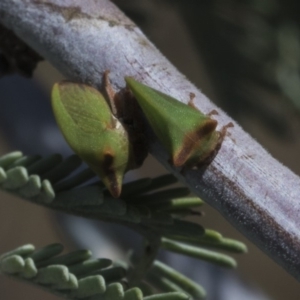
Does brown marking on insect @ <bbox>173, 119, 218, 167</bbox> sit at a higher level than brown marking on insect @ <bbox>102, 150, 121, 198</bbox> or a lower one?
higher

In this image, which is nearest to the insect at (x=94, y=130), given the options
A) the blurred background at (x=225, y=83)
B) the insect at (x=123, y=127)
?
the insect at (x=123, y=127)

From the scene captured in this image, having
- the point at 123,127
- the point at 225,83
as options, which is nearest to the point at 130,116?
the point at 123,127

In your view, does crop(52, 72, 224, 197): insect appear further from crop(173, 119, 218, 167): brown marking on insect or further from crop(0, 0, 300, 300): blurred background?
crop(0, 0, 300, 300): blurred background

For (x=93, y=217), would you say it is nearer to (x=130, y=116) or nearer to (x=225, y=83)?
(x=130, y=116)

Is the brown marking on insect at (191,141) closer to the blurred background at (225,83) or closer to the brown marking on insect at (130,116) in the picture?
the brown marking on insect at (130,116)

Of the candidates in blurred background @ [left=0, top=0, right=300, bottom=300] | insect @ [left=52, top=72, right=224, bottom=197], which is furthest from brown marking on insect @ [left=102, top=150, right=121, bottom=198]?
blurred background @ [left=0, top=0, right=300, bottom=300]

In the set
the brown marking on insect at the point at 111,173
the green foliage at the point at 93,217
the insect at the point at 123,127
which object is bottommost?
the green foliage at the point at 93,217

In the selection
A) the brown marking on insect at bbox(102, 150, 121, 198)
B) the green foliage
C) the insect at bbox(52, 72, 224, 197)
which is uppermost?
the insect at bbox(52, 72, 224, 197)

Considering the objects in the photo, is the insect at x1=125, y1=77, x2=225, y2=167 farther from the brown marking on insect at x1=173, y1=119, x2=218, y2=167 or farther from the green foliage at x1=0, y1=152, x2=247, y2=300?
the green foliage at x1=0, y1=152, x2=247, y2=300

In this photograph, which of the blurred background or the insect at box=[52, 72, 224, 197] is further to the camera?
the blurred background
